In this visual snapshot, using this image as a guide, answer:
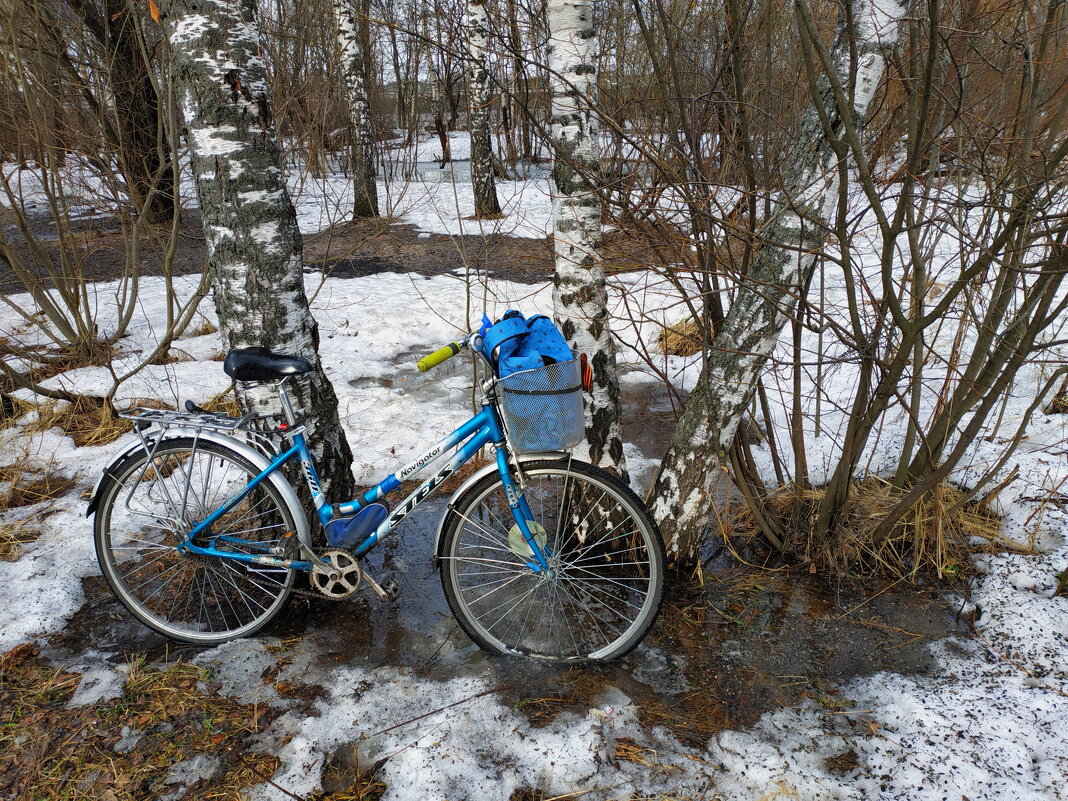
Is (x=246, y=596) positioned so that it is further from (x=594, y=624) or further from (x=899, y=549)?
(x=899, y=549)

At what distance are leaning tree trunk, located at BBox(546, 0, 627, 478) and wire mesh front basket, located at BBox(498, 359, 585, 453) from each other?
0.42 meters

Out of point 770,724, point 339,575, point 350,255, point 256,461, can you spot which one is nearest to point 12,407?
point 256,461

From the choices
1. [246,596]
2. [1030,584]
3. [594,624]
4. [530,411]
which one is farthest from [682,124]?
[246,596]

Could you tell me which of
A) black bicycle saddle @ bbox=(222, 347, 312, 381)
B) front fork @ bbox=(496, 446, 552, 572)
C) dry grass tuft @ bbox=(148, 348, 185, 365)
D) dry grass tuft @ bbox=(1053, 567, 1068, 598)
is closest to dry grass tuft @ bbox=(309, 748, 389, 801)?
front fork @ bbox=(496, 446, 552, 572)

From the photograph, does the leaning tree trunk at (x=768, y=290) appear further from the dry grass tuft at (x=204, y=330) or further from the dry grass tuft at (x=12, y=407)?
the dry grass tuft at (x=204, y=330)

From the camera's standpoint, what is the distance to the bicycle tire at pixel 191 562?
280cm

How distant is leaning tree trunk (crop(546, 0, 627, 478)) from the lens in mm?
2787

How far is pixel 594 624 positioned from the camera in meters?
2.93

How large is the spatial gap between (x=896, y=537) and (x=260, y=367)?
113 inches

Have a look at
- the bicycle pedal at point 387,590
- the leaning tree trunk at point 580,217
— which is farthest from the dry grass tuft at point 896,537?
the bicycle pedal at point 387,590

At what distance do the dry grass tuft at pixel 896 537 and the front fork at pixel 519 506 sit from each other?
1.36 meters

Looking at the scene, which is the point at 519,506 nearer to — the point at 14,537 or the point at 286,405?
the point at 286,405

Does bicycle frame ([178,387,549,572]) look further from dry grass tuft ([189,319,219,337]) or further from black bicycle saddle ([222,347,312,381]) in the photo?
dry grass tuft ([189,319,219,337])

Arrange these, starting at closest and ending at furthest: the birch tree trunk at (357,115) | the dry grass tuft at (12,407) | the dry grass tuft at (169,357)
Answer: the dry grass tuft at (12,407)
the dry grass tuft at (169,357)
the birch tree trunk at (357,115)
